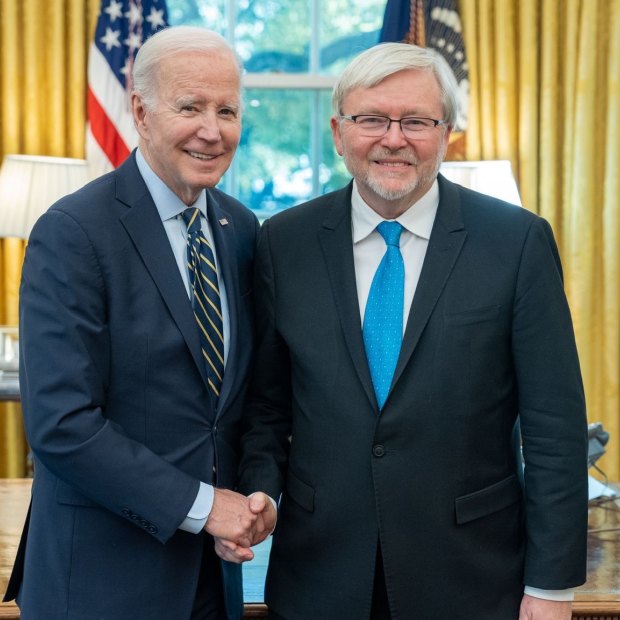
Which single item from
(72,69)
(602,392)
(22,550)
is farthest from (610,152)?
(22,550)

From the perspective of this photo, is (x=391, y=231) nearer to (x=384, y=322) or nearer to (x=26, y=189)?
(x=384, y=322)

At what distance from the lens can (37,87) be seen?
441 centimetres

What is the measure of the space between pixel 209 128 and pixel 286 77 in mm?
3092

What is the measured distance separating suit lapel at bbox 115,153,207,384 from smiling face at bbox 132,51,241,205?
0.26ft

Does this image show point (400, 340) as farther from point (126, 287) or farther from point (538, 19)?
point (538, 19)

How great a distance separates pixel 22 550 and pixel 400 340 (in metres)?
0.83

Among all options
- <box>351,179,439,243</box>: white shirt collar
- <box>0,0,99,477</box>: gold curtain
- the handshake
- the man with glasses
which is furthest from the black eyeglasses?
<box>0,0,99,477</box>: gold curtain

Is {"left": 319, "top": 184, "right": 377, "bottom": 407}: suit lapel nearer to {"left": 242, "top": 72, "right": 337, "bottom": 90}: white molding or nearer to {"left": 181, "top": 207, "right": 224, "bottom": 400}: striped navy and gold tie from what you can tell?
{"left": 181, "top": 207, "right": 224, "bottom": 400}: striped navy and gold tie

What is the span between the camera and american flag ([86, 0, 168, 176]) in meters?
4.34

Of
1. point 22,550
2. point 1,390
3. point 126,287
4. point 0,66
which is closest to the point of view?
point 126,287

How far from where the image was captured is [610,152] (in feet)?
14.5

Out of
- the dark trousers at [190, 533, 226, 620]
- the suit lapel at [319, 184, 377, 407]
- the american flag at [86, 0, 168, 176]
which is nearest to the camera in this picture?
the suit lapel at [319, 184, 377, 407]

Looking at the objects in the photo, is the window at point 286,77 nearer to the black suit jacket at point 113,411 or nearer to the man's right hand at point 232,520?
the black suit jacket at point 113,411

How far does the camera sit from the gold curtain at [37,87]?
437 cm
